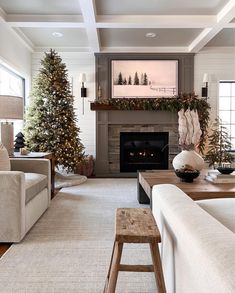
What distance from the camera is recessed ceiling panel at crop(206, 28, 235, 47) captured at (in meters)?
5.55

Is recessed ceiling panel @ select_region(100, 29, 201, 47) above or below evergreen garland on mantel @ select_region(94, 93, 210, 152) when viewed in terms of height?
above

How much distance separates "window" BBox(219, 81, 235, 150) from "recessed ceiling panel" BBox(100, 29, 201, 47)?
1404 mm

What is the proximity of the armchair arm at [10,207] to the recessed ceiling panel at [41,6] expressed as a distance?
9.62ft

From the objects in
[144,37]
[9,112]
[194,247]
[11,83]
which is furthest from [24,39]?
[194,247]

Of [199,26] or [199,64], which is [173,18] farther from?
[199,64]

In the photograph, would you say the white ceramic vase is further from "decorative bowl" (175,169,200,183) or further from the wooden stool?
the wooden stool

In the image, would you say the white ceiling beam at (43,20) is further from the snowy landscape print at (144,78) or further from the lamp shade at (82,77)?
the snowy landscape print at (144,78)

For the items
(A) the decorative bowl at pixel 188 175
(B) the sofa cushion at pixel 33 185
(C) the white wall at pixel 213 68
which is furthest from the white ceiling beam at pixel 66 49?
(A) the decorative bowl at pixel 188 175

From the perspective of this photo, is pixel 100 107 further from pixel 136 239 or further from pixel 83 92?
pixel 136 239

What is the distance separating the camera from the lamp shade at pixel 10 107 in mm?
3746

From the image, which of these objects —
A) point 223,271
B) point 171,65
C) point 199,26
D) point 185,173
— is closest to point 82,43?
point 171,65

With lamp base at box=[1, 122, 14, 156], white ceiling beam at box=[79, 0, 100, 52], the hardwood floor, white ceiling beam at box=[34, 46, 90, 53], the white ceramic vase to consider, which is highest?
white ceiling beam at box=[34, 46, 90, 53]

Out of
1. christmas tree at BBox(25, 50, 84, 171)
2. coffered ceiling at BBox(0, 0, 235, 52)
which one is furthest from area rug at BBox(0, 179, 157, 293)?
coffered ceiling at BBox(0, 0, 235, 52)

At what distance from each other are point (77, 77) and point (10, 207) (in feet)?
15.2
